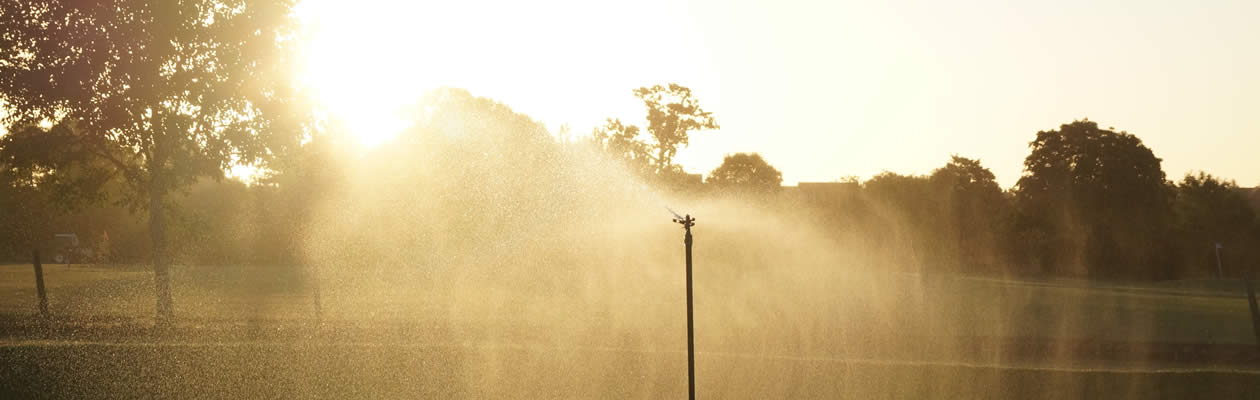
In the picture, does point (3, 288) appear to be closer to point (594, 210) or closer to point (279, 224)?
point (279, 224)

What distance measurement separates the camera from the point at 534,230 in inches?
1684

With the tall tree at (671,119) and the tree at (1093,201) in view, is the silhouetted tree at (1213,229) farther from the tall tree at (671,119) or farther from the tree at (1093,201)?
the tall tree at (671,119)

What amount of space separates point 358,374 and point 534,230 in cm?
2053

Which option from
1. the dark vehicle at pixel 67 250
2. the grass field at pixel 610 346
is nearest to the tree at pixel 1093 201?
the grass field at pixel 610 346

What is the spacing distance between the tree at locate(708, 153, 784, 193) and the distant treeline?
0.25 metres

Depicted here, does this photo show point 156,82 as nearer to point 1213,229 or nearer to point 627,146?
point 627,146

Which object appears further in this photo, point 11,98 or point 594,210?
point 594,210

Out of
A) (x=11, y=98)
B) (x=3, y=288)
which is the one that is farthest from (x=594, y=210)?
(x=3, y=288)

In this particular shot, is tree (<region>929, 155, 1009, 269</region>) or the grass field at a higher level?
tree (<region>929, 155, 1009, 269</region>)

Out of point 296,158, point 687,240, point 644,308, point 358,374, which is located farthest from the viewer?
point 644,308

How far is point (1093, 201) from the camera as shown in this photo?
88375 millimetres

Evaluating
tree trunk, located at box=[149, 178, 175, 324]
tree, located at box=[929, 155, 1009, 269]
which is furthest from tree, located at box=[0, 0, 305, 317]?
tree, located at box=[929, 155, 1009, 269]

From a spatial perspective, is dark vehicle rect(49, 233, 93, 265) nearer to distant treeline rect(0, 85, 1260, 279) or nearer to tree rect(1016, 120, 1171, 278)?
distant treeline rect(0, 85, 1260, 279)

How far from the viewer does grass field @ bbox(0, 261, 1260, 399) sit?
22375mm
